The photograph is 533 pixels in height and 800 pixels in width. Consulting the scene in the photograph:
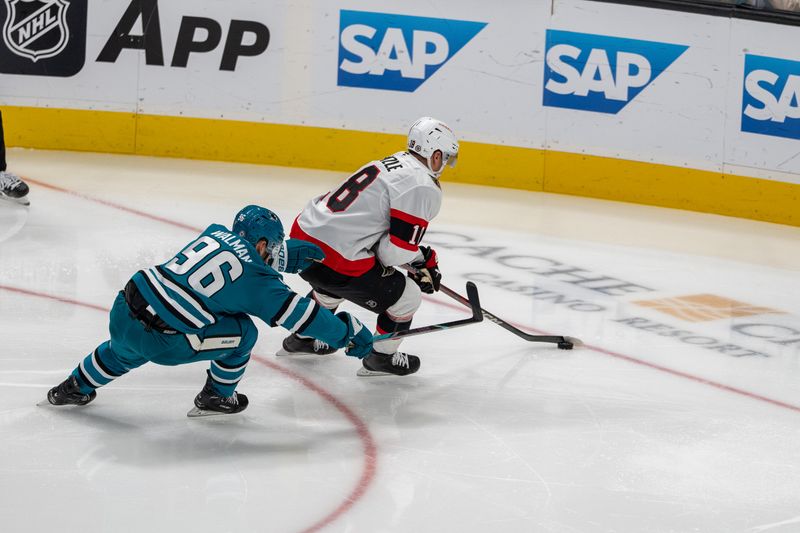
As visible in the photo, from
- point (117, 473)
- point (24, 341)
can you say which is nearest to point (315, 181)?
point (24, 341)

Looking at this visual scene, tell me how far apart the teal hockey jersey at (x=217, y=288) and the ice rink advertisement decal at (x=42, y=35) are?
15.3ft

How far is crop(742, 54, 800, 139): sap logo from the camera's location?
281 inches

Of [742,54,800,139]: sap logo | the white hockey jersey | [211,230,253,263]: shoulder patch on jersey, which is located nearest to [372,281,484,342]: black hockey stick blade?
the white hockey jersey

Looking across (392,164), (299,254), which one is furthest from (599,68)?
(299,254)

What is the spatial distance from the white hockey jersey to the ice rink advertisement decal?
419 cm

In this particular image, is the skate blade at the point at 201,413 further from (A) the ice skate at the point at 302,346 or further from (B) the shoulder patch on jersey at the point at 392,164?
(B) the shoulder patch on jersey at the point at 392,164

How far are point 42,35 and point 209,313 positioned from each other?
4.86 metres

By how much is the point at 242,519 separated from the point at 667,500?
1.16 metres

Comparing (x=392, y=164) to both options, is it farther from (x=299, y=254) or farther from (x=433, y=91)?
(x=433, y=91)

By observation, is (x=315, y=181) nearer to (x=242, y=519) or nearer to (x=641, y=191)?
(x=641, y=191)

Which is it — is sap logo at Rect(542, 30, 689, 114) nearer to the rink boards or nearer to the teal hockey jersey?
the rink boards

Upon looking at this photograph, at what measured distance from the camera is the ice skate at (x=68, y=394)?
3.65 m

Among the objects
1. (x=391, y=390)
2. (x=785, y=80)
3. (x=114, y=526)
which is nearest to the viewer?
(x=114, y=526)

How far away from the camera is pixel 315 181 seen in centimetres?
762
